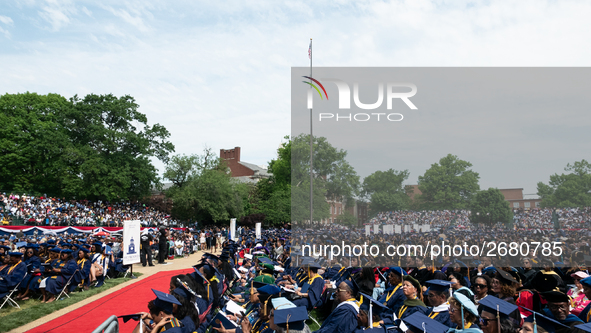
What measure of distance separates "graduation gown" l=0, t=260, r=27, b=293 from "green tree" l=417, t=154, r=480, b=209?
43.4 feet

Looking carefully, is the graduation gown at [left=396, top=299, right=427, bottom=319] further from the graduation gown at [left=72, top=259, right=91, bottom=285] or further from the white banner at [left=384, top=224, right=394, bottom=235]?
the white banner at [left=384, top=224, right=394, bottom=235]

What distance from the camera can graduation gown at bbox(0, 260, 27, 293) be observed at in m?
9.09

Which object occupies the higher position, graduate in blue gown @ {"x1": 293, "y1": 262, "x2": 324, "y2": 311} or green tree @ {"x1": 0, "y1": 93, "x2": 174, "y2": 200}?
green tree @ {"x1": 0, "y1": 93, "x2": 174, "y2": 200}

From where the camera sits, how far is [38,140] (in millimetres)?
38281

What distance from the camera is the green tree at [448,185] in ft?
45.5

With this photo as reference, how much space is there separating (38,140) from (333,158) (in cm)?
3608

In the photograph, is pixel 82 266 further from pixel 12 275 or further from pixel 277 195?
pixel 277 195

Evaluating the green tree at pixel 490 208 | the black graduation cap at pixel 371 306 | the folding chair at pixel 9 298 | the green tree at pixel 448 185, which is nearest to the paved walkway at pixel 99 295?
the folding chair at pixel 9 298

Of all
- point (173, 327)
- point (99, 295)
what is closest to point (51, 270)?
point (99, 295)

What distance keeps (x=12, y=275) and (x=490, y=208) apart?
53.2 ft

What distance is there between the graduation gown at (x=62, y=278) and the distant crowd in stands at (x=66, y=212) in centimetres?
2095

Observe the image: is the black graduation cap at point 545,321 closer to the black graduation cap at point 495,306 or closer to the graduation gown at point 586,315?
the black graduation cap at point 495,306

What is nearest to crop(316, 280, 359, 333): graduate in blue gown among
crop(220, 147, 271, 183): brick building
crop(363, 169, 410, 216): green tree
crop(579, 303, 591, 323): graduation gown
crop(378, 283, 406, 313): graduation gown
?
crop(378, 283, 406, 313): graduation gown

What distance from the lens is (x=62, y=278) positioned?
10266 mm
